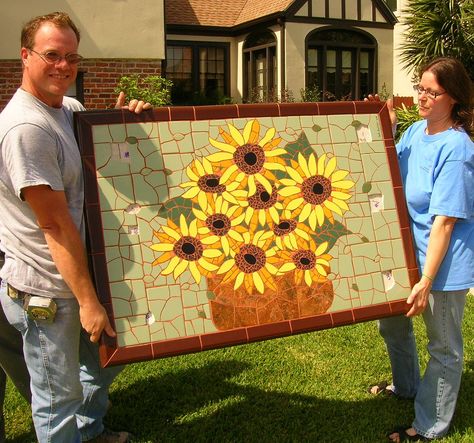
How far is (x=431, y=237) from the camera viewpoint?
2475 mm

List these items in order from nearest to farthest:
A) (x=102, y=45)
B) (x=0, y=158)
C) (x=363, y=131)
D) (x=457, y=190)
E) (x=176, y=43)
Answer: (x=0, y=158) → (x=457, y=190) → (x=363, y=131) → (x=102, y=45) → (x=176, y=43)

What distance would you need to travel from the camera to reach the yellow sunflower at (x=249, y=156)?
8.00ft

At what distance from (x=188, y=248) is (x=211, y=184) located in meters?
0.28

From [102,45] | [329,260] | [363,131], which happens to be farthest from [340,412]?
[102,45]

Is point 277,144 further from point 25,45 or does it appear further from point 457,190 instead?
point 25,45

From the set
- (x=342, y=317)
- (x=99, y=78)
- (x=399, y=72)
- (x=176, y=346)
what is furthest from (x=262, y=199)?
(x=399, y=72)

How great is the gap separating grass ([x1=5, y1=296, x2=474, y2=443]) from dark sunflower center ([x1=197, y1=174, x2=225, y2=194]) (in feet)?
4.11

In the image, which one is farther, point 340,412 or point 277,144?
point 340,412

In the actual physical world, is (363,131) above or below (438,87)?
below

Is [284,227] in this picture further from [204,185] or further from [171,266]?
[171,266]

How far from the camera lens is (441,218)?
244cm

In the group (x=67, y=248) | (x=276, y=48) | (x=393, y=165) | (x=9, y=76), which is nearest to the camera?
(x=67, y=248)

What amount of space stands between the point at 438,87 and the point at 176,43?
13999mm

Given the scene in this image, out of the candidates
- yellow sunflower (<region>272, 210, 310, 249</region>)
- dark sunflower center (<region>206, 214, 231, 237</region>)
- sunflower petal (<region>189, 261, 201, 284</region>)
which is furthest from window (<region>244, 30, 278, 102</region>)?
sunflower petal (<region>189, 261, 201, 284</region>)
